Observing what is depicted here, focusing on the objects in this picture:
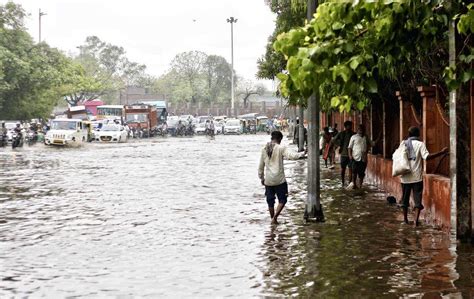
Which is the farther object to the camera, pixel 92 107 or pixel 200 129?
pixel 92 107

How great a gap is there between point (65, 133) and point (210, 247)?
3372cm

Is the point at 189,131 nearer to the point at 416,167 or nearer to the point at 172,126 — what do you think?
the point at 172,126

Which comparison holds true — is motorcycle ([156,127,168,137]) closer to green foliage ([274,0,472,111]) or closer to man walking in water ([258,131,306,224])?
man walking in water ([258,131,306,224])

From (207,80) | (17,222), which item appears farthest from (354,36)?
(207,80)

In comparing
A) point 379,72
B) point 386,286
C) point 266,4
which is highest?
point 266,4

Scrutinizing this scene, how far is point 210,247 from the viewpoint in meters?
10.2

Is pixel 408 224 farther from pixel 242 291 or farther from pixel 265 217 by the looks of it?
pixel 242 291

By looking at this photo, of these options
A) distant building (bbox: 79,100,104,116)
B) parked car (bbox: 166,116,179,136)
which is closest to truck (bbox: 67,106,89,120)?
parked car (bbox: 166,116,179,136)

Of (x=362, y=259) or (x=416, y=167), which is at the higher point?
(x=416, y=167)

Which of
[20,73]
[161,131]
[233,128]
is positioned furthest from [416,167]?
[233,128]

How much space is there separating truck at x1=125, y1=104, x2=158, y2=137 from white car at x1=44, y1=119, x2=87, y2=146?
1555 centimetres

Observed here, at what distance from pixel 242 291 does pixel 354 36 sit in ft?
9.37

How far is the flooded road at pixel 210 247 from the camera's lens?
7785 mm

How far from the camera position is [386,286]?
25.3 feet
